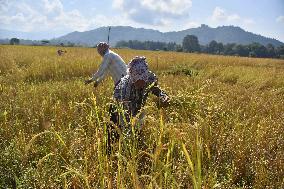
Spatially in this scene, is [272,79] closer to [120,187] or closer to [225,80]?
[225,80]

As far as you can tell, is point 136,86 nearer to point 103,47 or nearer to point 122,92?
point 122,92

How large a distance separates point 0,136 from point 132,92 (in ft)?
5.57

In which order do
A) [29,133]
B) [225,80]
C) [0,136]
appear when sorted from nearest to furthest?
1. [0,136]
2. [29,133]
3. [225,80]

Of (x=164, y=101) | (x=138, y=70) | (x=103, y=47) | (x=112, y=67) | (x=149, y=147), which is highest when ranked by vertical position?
(x=103, y=47)

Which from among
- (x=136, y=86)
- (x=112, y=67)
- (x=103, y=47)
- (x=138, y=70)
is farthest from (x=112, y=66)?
(x=138, y=70)

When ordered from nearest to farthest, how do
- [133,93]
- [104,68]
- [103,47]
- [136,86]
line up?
[136,86], [133,93], [104,68], [103,47]

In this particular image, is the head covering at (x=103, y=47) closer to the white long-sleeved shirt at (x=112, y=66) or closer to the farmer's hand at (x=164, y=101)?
the white long-sleeved shirt at (x=112, y=66)

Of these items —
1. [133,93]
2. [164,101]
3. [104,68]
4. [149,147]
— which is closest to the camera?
[149,147]

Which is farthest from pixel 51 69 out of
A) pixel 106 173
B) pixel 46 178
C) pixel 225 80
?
pixel 106 173

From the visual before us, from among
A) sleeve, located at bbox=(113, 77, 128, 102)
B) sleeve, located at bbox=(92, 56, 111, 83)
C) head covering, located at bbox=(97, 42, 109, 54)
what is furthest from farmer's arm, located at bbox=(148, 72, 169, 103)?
head covering, located at bbox=(97, 42, 109, 54)

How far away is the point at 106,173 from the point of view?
229 cm

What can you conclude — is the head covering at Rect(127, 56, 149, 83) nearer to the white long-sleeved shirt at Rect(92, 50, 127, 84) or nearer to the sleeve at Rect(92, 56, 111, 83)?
the white long-sleeved shirt at Rect(92, 50, 127, 84)

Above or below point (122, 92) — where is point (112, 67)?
above

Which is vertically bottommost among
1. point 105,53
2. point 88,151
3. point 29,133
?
point 29,133
